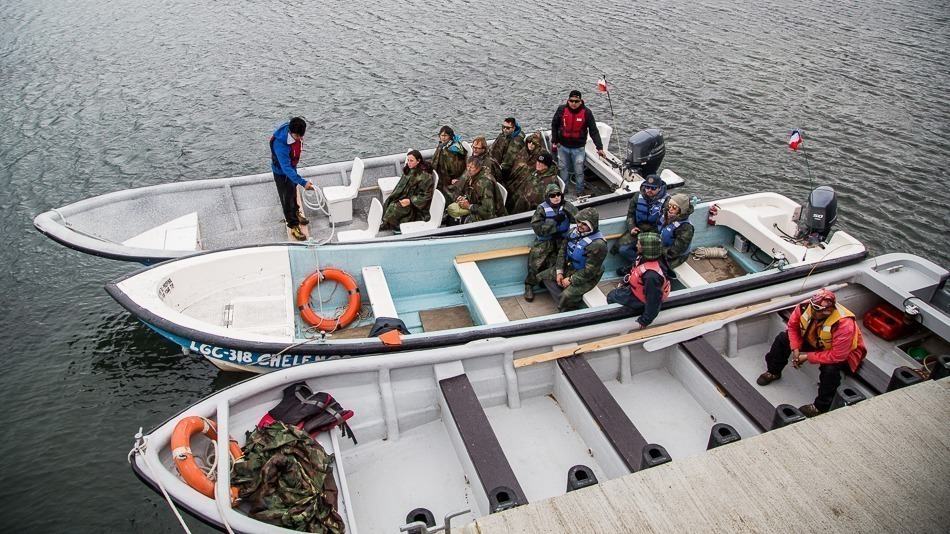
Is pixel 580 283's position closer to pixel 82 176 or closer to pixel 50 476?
pixel 50 476

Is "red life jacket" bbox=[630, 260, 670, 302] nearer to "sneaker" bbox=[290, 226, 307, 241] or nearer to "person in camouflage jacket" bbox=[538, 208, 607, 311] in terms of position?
"person in camouflage jacket" bbox=[538, 208, 607, 311]

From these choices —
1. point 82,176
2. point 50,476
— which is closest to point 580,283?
point 50,476

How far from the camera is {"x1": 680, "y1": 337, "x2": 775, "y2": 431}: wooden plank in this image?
7004mm

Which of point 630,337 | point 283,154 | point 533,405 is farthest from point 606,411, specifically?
point 283,154

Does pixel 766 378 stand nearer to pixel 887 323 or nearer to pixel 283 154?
pixel 887 323

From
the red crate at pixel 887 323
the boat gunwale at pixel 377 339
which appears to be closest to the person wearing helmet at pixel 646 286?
the boat gunwale at pixel 377 339

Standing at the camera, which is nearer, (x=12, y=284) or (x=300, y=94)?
(x=12, y=284)

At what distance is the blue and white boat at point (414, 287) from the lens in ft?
25.5

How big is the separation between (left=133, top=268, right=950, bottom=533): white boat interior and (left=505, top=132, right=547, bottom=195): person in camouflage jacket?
372cm

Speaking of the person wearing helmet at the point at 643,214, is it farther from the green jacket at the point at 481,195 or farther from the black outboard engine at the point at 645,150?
the green jacket at the point at 481,195

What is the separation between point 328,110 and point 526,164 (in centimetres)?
967

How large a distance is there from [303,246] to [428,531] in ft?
16.2

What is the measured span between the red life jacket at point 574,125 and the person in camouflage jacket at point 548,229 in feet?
8.80

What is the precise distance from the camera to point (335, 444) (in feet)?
22.7
